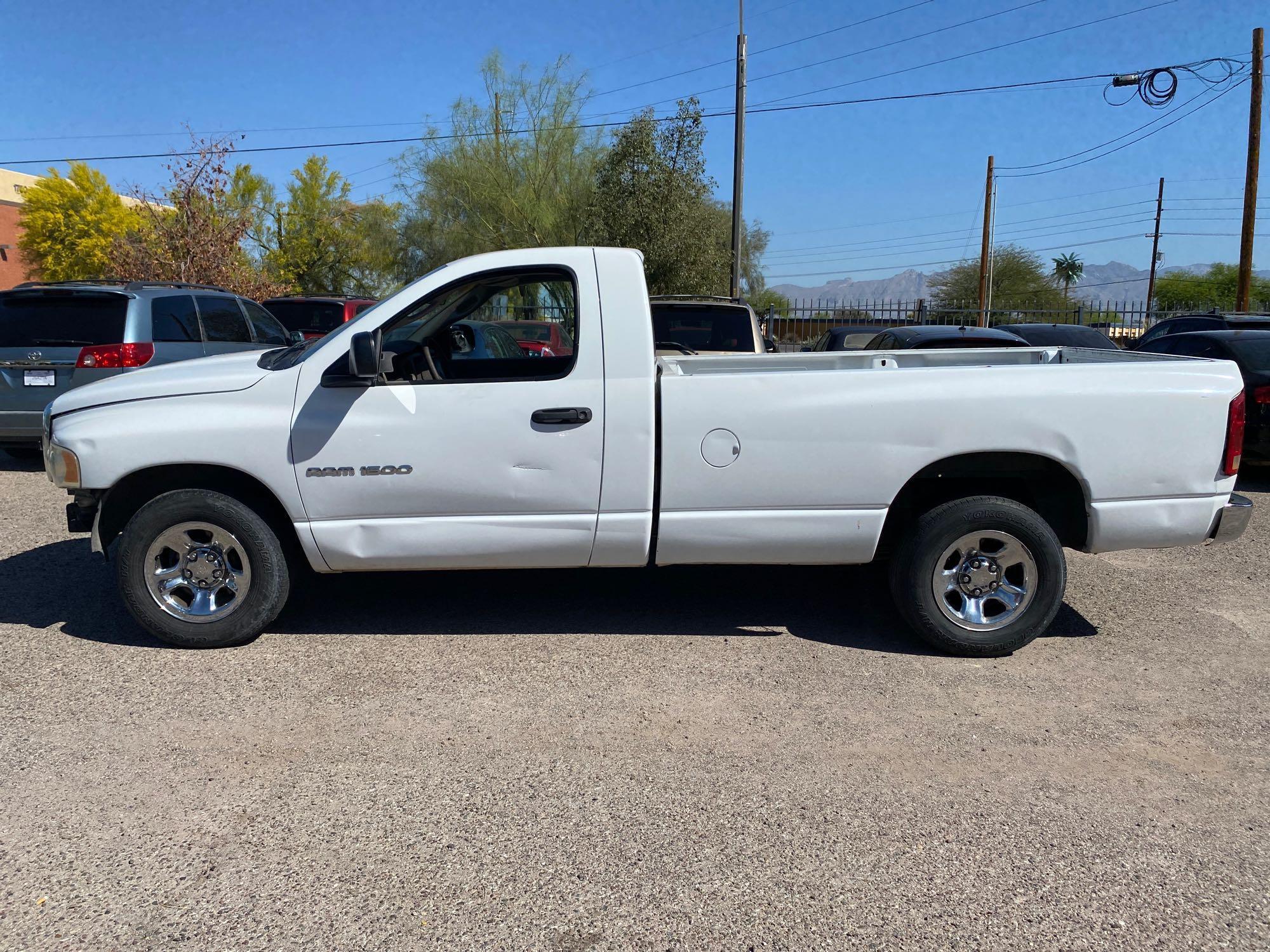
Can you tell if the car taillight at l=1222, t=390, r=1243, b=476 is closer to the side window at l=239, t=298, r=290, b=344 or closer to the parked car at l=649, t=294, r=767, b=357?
the parked car at l=649, t=294, r=767, b=357

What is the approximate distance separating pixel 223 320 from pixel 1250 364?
10373 mm

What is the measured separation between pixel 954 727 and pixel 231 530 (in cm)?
350

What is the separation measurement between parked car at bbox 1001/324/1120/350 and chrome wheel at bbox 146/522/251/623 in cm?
1200

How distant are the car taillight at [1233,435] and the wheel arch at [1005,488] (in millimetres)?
688

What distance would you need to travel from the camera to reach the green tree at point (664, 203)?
78.9ft

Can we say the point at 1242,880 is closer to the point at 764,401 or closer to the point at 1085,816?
the point at 1085,816

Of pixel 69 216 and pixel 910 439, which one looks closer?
pixel 910 439

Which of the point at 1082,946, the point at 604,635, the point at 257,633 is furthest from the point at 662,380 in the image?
the point at 1082,946

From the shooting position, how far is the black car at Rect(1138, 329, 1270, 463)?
9547 mm

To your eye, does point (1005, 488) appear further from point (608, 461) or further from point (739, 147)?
point (739, 147)

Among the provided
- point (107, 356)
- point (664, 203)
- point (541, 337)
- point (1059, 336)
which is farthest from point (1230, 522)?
point (664, 203)

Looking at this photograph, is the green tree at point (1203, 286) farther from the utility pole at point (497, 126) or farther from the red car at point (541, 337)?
the red car at point (541, 337)

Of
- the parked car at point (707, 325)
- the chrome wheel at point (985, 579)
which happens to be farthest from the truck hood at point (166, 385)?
the parked car at point (707, 325)

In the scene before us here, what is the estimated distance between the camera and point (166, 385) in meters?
5.04
